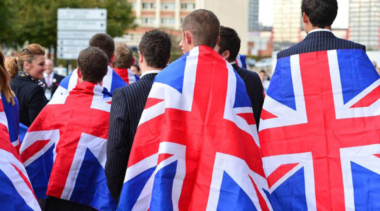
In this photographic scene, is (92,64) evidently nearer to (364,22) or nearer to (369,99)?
(369,99)

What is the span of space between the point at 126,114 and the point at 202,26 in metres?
0.68

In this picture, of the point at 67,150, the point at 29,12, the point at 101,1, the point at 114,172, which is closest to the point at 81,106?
the point at 67,150

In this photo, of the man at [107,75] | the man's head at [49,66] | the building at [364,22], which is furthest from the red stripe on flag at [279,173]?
the building at [364,22]

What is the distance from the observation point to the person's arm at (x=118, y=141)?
12.1 feet

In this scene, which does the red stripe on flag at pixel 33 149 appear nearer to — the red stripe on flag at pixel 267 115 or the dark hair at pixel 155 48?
the dark hair at pixel 155 48

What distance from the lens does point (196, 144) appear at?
3297 millimetres

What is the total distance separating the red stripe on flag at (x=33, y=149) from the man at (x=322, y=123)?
5.26 feet

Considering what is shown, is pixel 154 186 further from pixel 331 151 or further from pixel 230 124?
pixel 331 151

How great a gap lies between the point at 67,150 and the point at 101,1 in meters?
36.0

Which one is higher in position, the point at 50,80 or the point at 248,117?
the point at 248,117

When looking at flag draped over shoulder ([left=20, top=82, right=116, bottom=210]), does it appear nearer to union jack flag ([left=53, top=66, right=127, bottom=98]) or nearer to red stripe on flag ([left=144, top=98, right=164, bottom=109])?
union jack flag ([left=53, top=66, right=127, bottom=98])

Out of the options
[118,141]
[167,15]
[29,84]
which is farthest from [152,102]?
[167,15]

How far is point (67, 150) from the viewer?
14.9 ft

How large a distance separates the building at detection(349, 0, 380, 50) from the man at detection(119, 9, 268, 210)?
175260 millimetres
